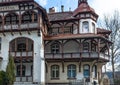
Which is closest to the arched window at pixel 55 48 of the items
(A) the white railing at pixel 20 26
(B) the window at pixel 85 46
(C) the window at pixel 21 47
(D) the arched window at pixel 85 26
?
(B) the window at pixel 85 46

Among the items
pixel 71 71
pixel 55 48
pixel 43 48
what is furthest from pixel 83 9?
pixel 71 71

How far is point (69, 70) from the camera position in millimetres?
44781

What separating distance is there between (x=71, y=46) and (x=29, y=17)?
745 centimetres

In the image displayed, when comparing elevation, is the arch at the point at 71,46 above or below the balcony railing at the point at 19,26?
below

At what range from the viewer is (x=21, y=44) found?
149ft

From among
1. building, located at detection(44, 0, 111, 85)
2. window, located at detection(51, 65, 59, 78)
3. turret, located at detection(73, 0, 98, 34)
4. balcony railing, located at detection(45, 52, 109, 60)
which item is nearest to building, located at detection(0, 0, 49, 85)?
balcony railing, located at detection(45, 52, 109, 60)

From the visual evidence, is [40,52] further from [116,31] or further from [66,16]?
[116,31]

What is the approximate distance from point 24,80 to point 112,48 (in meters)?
17.2

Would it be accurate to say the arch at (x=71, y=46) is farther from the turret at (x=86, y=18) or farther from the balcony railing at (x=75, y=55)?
the turret at (x=86, y=18)

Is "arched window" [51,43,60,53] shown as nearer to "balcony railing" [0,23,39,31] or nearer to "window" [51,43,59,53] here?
"window" [51,43,59,53]

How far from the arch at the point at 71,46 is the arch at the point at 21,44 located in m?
5.05

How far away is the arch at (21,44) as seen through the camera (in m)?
43.8

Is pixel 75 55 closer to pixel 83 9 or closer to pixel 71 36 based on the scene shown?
pixel 71 36

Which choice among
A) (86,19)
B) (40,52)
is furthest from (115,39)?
(40,52)
